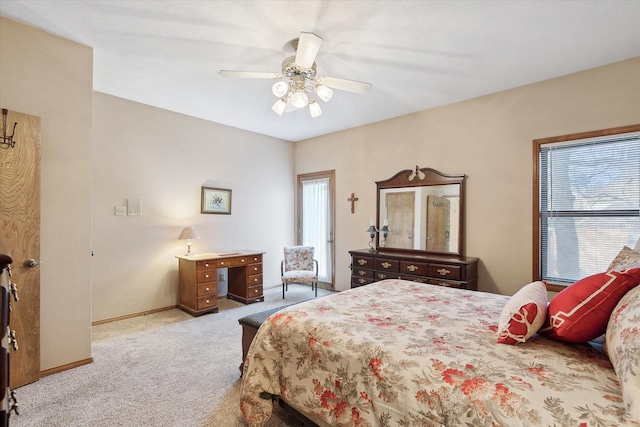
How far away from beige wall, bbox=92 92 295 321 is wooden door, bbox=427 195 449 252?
8.96ft

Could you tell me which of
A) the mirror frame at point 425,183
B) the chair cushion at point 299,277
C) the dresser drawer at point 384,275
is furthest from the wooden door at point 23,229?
the mirror frame at point 425,183

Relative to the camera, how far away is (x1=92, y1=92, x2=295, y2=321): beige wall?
147 inches

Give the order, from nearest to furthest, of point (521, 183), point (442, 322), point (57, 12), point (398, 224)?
point (442, 322)
point (57, 12)
point (521, 183)
point (398, 224)

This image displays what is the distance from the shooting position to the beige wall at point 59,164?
7.84 feet

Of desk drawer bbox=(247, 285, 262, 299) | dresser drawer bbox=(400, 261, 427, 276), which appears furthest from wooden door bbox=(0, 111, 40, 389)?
dresser drawer bbox=(400, 261, 427, 276)

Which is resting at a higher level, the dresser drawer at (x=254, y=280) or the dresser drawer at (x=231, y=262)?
the dresser drawer at (x=231, y=262)

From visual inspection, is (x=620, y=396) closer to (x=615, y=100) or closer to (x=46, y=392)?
(x=615, y=100)

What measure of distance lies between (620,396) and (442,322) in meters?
0.78

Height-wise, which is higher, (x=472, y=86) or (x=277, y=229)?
(x=472, y=86)

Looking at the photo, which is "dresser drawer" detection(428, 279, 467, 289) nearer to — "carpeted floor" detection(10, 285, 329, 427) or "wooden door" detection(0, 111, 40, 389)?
"carpeted floor" detection(10, 285, 329, 427)

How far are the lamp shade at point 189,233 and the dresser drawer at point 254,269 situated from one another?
0.85 meters

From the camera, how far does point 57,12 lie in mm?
2232

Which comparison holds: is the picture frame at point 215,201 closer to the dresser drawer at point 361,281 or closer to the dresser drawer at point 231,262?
the dresser drawer at point 231,262

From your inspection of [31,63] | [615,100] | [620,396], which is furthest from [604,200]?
[31,63]
